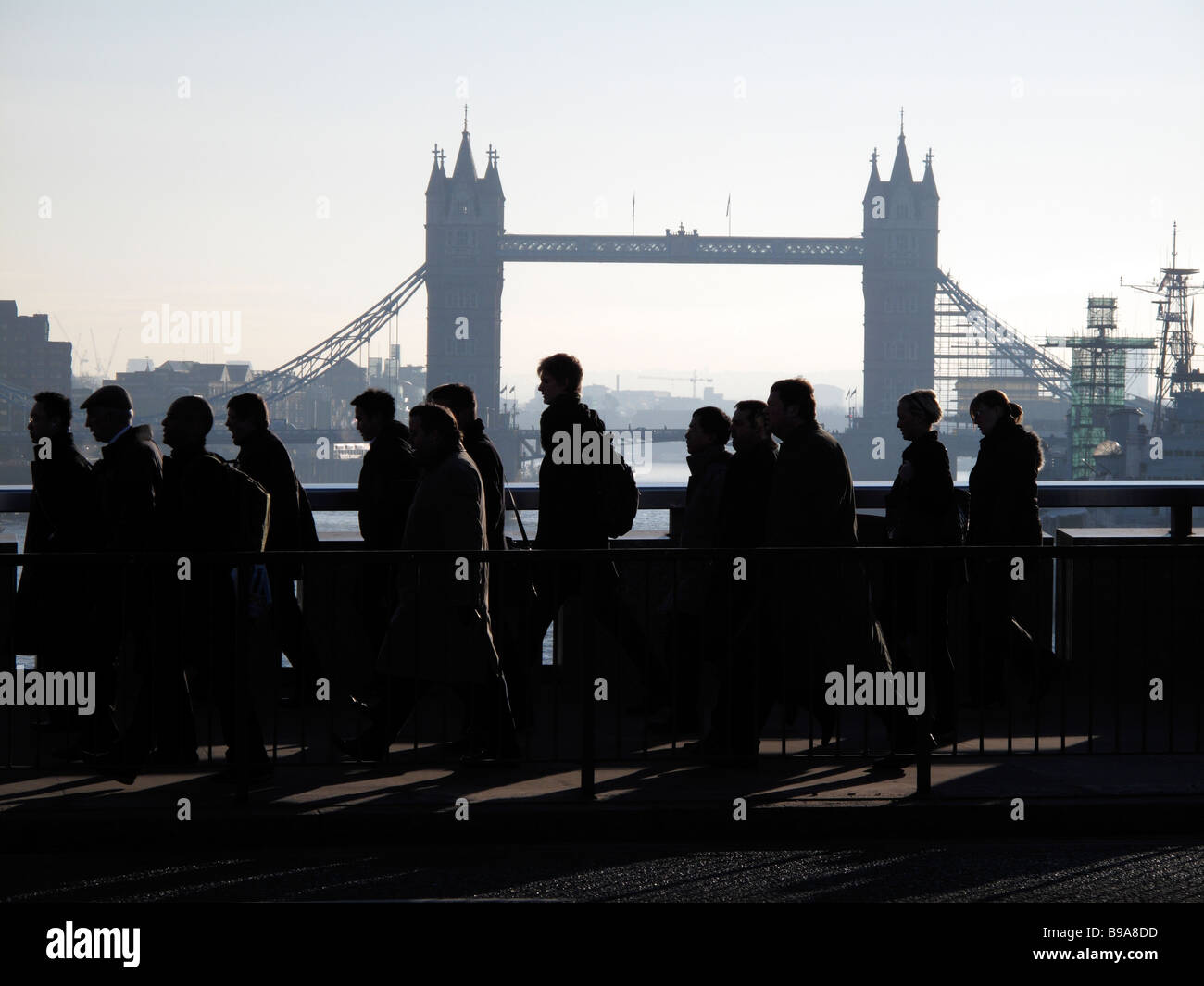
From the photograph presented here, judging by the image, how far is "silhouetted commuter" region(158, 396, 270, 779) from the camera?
515 cm

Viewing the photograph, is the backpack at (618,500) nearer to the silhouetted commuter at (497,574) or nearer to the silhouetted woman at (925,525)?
the silhouetted commuter at (497,574)

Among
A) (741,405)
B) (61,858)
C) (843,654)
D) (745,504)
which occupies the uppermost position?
(741,405)

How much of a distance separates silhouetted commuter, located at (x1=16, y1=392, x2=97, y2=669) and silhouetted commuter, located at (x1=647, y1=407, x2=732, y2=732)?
2.17m

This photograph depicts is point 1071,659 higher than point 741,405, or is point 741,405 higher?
point 741,405

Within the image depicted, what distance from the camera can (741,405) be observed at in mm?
5918

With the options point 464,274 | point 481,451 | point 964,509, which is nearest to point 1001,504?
point 964,509

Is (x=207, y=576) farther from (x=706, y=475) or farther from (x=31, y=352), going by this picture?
(x=31, y=352)

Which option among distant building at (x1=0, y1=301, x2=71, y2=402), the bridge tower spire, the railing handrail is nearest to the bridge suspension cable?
distant building at (x1=0, y1=301, x2=71, y2=402)

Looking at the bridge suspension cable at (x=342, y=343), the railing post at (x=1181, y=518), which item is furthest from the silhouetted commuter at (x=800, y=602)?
the bridge suspension cable at (x=342, y=343)
